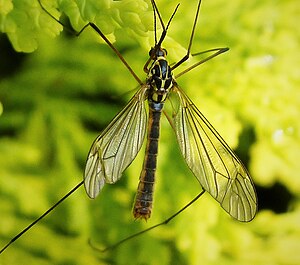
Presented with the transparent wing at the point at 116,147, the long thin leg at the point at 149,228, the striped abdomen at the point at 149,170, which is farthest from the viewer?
the long thin leg at the point at 149,228

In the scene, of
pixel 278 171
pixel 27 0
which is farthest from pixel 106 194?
pixel 27 0

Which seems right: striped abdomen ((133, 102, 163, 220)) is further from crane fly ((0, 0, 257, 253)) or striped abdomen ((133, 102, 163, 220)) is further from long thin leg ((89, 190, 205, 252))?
long thin leg ((89, 190, 205, 252))

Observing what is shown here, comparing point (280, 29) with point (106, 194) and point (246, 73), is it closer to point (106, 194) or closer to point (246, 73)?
point (246, 73)

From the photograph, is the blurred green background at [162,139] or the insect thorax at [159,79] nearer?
the insect thorax at [159,79]

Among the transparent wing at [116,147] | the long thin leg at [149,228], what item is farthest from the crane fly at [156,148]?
the long thin leg at [149,228]

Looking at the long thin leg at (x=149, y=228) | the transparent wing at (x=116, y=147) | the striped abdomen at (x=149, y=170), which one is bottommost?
the long thin leg at (x=149, y=228)

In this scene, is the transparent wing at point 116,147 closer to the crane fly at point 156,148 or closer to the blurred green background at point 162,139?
the crane fly at point 156,148

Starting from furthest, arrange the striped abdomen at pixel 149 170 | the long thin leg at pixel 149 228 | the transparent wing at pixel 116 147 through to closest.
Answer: the long thin leg at pixel 149 228, the striped abdomen at pixel 149 170, the transparent wing at pixel 116 147

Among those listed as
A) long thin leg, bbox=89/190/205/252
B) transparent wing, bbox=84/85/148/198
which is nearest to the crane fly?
transparent wing, bbox=84/85/148/198

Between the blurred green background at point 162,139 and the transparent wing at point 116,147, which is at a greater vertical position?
the transparent wing at point 116,147
